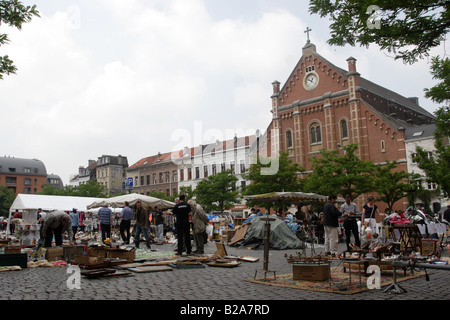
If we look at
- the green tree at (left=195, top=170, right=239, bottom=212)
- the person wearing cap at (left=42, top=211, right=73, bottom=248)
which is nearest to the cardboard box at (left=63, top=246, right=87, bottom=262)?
the person wearing cap at (left=42, top=211, right=73, bottom=248)

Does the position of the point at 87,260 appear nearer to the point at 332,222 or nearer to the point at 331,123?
the point at 332,222

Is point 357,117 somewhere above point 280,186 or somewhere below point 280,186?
above

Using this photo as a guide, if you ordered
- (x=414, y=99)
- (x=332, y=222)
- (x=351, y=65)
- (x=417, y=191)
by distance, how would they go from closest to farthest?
(x=332, y=222)
(x=417, y=191)
(x=351, y=65)
(x=414, y=99)

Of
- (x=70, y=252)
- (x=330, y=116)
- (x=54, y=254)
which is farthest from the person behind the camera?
(x=330, y=116)

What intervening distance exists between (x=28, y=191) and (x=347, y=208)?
103056mm

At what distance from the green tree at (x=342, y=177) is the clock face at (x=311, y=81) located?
1352 centimetres

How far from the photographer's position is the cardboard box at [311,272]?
677 centimetres

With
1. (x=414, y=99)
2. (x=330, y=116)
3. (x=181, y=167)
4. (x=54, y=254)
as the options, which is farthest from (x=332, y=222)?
(x=414, y=99)

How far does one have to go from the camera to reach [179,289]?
6.21m

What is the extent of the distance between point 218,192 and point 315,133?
13.0 metres
